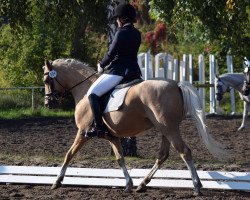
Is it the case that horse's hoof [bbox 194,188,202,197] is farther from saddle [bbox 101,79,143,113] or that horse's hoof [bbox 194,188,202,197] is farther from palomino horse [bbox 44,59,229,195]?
saddle [bbox 101,79,143,113]

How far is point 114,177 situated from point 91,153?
124 inches

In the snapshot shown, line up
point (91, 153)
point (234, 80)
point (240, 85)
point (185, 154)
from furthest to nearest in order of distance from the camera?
point (234, 80) → point (240, 85) → point (91, 153) → point (185, 154)

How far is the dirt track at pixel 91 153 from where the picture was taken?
8.60m

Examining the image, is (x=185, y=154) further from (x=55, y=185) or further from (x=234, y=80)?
(x=234, y=80)

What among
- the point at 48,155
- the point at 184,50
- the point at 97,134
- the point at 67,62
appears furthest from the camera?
the point at 184,50

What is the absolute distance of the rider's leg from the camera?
884 centimetres

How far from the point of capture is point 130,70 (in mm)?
8867

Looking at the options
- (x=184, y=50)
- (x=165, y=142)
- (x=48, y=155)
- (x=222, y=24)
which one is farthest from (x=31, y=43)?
(x=165, y=142)

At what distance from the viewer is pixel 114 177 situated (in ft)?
30.8

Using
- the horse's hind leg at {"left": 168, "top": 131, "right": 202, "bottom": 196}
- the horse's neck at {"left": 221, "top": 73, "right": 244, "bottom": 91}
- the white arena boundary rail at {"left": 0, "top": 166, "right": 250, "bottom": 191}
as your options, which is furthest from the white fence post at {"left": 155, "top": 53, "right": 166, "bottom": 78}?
the horse's hind leg at {"left": 168, "top": 131, "right": 202, "bottom": 196}

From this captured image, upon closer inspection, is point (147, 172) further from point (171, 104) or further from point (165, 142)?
point (171, 104)

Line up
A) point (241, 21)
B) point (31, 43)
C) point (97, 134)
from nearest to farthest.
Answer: point (97, 134) < point (241, 21) < point (31, 43)

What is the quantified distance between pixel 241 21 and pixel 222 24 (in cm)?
37

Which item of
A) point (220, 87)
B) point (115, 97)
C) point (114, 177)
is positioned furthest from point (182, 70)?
point (115, 97)
